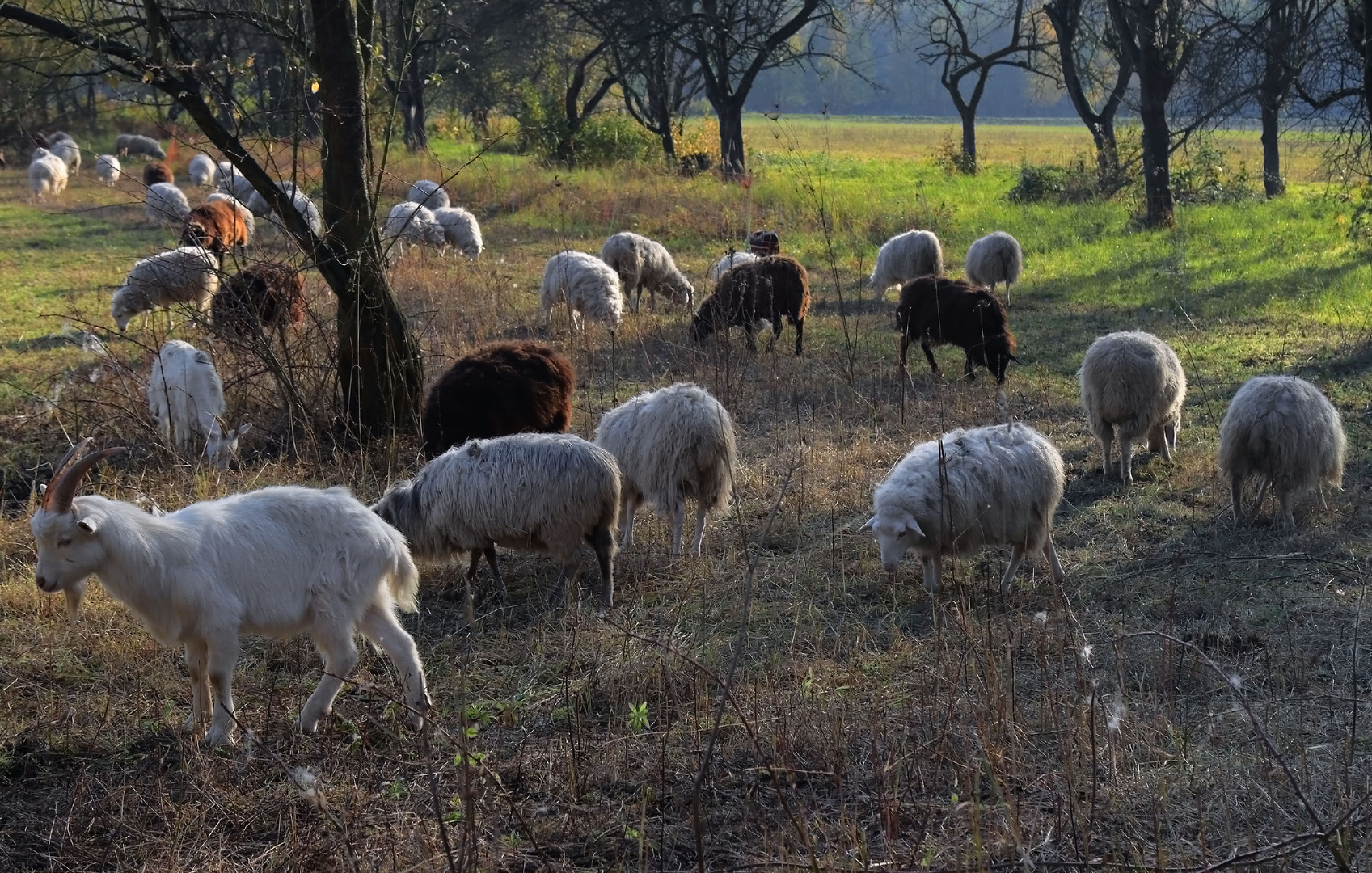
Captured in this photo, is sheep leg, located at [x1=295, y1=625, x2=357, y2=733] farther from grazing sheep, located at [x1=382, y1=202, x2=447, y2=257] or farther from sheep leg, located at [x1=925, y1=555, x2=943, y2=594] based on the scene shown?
grazing sheep, located at [x1=382, y1=202, x2=447, y2=257]

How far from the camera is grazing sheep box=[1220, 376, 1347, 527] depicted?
693cm

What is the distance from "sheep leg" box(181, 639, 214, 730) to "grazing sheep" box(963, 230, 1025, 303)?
11.9 meters

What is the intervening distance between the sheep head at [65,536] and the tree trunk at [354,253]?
3.66 metres

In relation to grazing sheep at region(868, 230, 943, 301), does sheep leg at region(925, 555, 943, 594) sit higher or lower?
lower

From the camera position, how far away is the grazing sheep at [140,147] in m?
38.0

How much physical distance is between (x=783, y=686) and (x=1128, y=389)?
4.28m

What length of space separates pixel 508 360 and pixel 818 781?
4368 mm

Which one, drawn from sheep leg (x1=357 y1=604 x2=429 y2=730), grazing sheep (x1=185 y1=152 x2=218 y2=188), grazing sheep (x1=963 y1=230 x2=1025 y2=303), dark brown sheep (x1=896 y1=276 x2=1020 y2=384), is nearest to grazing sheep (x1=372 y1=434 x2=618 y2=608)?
sheep leg (x1=357 y1=604 x2=429 y2=730)

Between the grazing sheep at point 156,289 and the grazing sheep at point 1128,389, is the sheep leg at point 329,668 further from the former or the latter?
the grazing sheep at point 156,289

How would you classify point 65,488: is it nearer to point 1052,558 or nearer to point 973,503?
point 973,503

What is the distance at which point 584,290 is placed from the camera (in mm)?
12625

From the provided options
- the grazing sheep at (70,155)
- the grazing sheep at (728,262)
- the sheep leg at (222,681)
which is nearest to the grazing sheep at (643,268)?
the grazing sheep at (728,262)

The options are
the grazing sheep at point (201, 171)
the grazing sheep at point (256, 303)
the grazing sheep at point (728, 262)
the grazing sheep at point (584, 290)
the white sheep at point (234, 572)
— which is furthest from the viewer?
the grazing sheep at point (201, 171)

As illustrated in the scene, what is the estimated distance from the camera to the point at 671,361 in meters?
11.5
